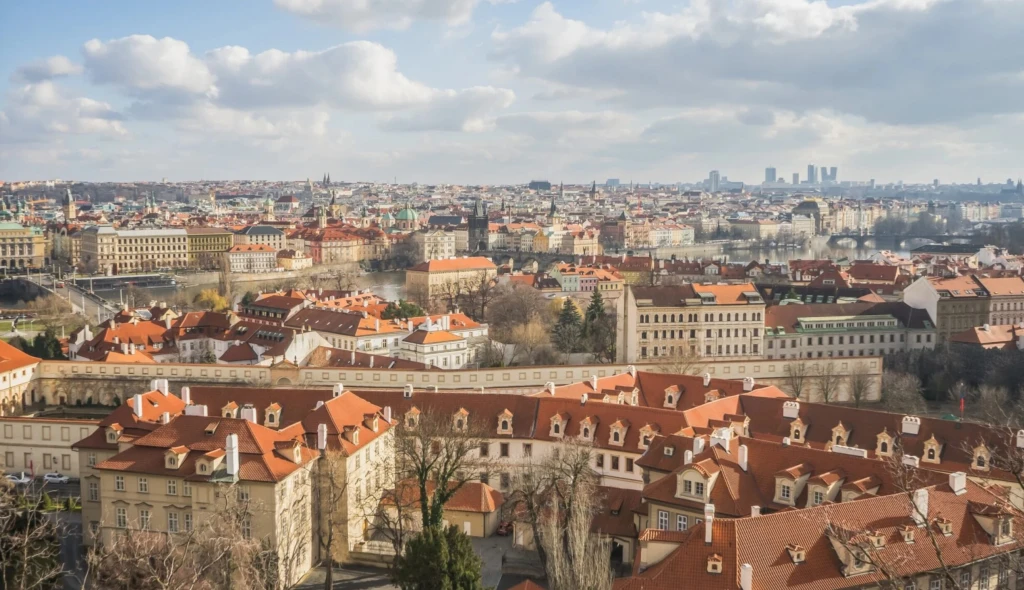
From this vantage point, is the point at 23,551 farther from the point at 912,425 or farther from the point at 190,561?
the point at 912,425

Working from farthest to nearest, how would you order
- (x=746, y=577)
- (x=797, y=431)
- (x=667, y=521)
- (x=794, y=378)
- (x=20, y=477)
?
(x=794, y=378) → (x=20, y=477) → (x=797, y=431) → (x=667, y=521) → (x=746, y=577)

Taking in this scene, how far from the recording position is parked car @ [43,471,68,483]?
27.6 meters

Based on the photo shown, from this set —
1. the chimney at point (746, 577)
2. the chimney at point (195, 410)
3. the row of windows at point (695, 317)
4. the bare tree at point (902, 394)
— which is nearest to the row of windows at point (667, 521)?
the chimney at point (746, 577)

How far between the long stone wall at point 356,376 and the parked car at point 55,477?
7.22 metres

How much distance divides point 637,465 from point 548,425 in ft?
10.7

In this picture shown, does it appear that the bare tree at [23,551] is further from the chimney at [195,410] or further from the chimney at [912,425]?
the chimney at [912,425]

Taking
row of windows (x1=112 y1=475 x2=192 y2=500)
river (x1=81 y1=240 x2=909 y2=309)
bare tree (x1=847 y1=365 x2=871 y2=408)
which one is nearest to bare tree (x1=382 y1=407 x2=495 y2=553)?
row of windows (x1=112 y1=475 x2=192 y2=500)

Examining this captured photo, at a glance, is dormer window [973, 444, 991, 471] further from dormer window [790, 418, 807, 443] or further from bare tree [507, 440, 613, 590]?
bare tree [507, 440, 613, 590]

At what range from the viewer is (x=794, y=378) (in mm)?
37375

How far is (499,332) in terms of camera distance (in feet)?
180

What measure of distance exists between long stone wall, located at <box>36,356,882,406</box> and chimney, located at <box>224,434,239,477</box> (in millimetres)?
12679

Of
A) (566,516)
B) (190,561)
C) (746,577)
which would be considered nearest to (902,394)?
(566,516)

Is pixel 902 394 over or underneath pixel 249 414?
underneath

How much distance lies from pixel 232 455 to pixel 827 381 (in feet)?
79.2
